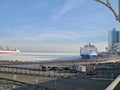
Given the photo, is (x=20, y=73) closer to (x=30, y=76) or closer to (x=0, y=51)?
(x=30, y=76)

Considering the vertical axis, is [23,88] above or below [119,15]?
below

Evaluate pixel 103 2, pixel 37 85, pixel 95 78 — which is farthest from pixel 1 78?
pixel 103 2

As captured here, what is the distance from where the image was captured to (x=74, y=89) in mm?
54281

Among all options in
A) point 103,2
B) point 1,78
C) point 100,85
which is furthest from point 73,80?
point 103,2

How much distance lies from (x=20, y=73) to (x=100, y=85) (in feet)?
54.9

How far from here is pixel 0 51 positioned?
636 feet

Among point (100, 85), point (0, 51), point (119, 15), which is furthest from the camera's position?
point (0, 51)

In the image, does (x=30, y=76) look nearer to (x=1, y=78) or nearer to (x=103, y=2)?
(x=1, y=78)

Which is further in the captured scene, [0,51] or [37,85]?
[0,51]

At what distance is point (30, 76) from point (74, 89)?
10.8 m

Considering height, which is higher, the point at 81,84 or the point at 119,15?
the point at 119,15

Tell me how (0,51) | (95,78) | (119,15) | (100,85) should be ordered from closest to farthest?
(119,15)
(100,85)
(95,78)
(0,51)

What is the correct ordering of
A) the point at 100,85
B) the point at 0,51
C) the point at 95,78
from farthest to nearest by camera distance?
the point at 0,51, the point at 95,78, the point at 100,85

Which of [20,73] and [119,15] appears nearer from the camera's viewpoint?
[119,15]
